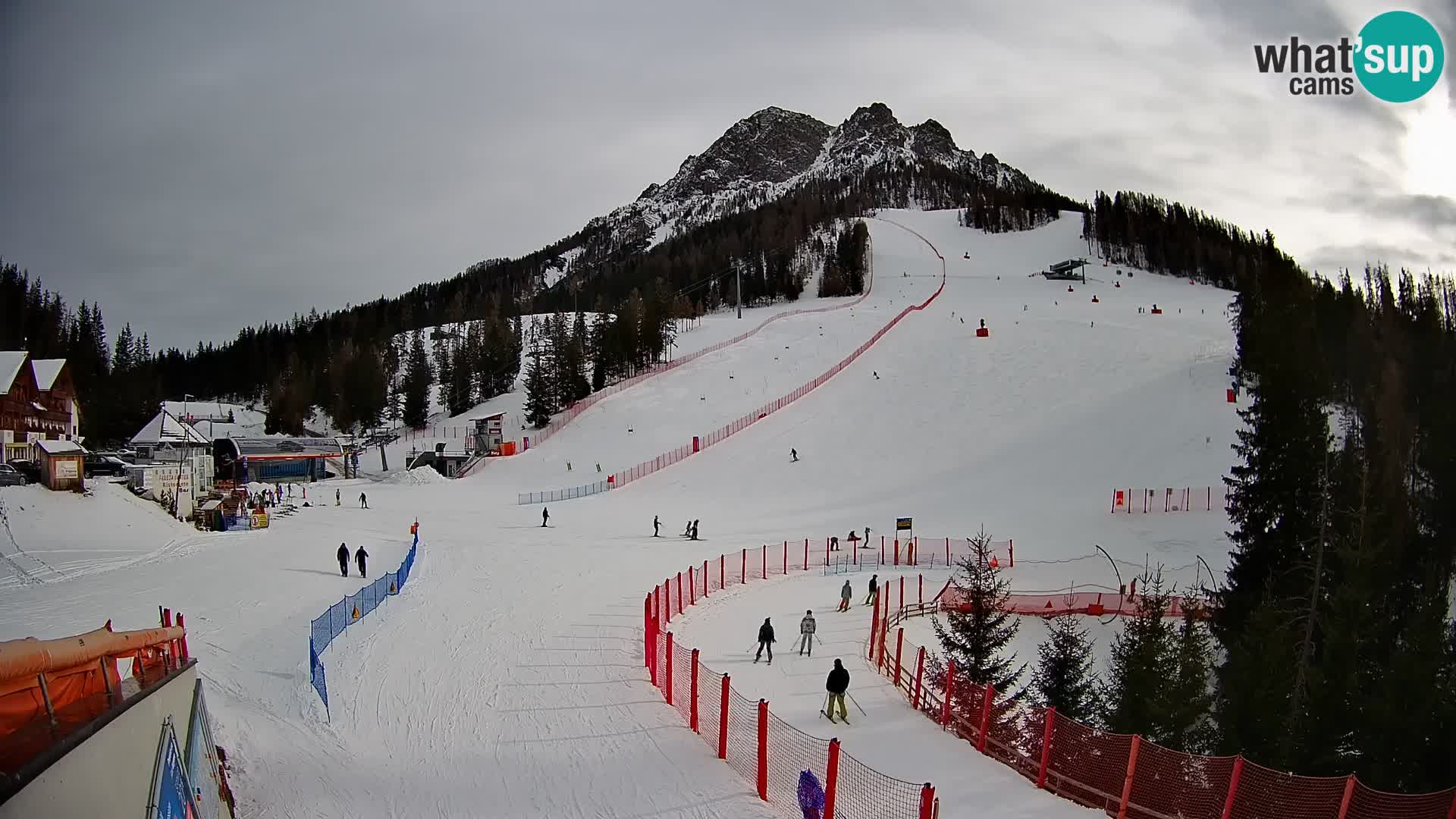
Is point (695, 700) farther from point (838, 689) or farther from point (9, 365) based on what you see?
point (9, 365)

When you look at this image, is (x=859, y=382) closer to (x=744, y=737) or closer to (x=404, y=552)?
(x=404, y=552)

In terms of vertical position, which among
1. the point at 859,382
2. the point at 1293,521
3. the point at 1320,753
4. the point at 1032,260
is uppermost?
the point at 1032,260

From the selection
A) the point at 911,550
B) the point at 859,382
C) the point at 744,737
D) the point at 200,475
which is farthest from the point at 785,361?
the point at 744,737

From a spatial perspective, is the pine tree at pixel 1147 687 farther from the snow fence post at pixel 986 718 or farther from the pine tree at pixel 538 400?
the pine tree at pixel 538 400

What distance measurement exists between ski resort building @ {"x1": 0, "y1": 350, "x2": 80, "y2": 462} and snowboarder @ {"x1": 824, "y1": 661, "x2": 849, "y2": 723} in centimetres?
4080

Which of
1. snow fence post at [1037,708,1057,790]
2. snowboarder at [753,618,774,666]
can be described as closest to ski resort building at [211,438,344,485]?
snowboarder at [753,618,774,666]

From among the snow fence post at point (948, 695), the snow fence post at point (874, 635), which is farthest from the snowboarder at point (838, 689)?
the snow fence post at point (874, 635)

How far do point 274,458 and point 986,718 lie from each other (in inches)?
2365

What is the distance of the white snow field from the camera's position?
11578mm

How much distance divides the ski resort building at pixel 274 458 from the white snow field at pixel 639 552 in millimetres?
8568

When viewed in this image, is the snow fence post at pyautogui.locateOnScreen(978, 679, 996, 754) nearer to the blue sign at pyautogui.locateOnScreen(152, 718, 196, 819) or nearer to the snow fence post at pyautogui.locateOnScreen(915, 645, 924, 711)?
the snow fence post at pyautogui.locateOnScreen(915, 645, 924, 711)

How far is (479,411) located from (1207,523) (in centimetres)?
6336

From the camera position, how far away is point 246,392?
123m

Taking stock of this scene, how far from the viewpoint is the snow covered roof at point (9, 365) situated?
117 feet
